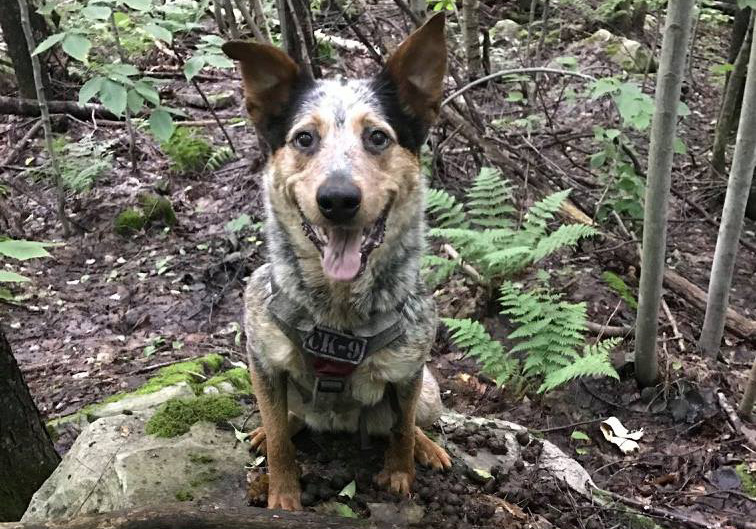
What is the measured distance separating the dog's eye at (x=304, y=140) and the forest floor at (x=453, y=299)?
2.03 m

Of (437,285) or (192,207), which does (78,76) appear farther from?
(437,285)

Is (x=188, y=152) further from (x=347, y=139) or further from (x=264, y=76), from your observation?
(x=347, y=139)

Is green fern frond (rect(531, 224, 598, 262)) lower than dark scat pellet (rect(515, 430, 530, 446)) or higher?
higher

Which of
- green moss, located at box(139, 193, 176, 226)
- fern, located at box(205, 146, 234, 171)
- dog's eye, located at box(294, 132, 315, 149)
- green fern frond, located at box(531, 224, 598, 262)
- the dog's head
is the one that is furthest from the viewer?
fern, located at box(205, 146, 234, 171)

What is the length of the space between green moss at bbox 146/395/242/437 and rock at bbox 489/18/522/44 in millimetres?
11675

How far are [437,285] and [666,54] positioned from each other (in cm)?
358

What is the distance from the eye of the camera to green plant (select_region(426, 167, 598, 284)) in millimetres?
5906

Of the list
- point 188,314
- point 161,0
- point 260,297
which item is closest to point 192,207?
point 188,314

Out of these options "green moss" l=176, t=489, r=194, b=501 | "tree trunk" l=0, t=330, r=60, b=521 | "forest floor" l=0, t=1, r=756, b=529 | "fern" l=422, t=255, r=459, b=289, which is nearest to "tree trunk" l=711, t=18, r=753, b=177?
"forest floor" l=0, t=1, r=756, b=529

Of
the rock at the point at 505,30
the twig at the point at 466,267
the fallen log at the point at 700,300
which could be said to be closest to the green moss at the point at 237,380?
the twig at the point at 466,267

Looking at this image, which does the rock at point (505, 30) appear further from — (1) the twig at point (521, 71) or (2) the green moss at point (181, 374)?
(2) the green moss at point (181, 374)

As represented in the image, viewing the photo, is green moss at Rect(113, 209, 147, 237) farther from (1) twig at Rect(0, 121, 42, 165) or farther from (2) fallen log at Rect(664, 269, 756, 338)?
(2) fallen log at Rect(664, 269, 756, 338)

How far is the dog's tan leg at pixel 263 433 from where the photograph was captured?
3.74m

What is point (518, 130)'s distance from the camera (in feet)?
31.1
